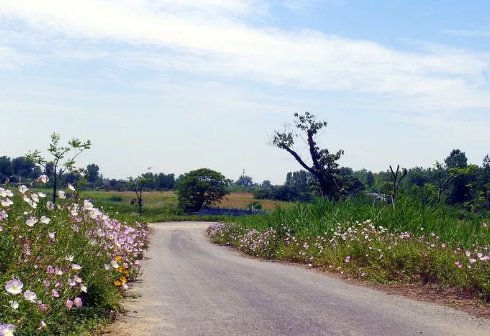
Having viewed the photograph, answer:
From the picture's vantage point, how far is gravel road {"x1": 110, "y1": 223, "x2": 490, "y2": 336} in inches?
260

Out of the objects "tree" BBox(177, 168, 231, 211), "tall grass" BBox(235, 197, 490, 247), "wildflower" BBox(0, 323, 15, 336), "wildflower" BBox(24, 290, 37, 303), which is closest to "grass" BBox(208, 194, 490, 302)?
"tall grass" BBox(235, 197, 490, 247)

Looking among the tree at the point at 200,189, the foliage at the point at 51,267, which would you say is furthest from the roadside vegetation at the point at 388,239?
the tree at the point at 200,189

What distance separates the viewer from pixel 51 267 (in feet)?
19.3

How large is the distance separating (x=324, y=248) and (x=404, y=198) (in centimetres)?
293

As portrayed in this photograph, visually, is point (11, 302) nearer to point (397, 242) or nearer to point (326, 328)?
point (326, 328)

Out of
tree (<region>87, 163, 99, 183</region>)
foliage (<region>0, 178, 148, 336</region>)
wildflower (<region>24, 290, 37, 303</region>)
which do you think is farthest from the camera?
tree (<region>87, 163, 99, 183</region>)

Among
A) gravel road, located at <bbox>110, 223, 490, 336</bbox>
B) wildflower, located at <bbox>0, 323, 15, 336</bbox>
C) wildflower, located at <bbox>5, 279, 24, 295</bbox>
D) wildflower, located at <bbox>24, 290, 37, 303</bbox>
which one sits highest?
wildflower, located at <bbox>5, 279, 24, 295</bbox>

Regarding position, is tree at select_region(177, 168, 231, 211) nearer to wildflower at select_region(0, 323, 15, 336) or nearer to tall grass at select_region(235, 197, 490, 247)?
tall grass at select_region(235, 197, 490, 247)

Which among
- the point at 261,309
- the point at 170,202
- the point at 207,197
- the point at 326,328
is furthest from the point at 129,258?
the point at 170,202

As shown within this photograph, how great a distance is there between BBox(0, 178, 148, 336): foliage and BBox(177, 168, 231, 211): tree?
3511 inches

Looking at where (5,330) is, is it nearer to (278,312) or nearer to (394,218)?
(278,312)

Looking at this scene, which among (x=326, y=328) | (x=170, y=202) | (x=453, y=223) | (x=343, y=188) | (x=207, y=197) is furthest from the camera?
(x=170, y=202)

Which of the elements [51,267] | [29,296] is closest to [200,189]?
[51,267]

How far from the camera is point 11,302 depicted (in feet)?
14.6
